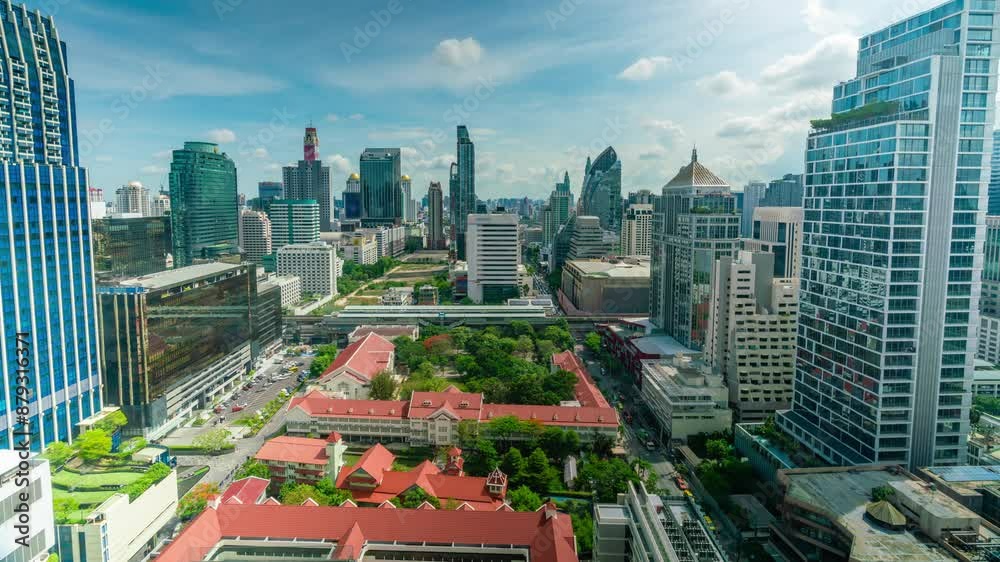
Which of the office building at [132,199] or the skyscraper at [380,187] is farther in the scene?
the skyscraper at [380,187]

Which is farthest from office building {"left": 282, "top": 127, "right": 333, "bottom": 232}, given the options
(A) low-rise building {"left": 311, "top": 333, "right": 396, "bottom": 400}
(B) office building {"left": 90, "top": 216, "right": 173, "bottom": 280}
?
(A) low-rise building {"left": 311, "top": 333, "right": 396, "bottom": 400}

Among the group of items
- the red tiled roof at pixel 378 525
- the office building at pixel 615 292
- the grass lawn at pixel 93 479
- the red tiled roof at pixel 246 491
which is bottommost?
the red tiled roof at pixel 246 491

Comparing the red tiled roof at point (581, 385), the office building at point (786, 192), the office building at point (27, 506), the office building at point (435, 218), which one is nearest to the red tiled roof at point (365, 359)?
the red tiled roof at point (581, 385)

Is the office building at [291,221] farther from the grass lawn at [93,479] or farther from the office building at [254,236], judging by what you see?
the grass lawn at [93,479]

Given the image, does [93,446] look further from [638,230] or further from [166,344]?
[638,230]

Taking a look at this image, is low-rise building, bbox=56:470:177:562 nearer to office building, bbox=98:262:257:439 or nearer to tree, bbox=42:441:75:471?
tree, bbox=42:441:75:471

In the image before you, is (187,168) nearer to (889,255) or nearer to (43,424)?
(43,424)
